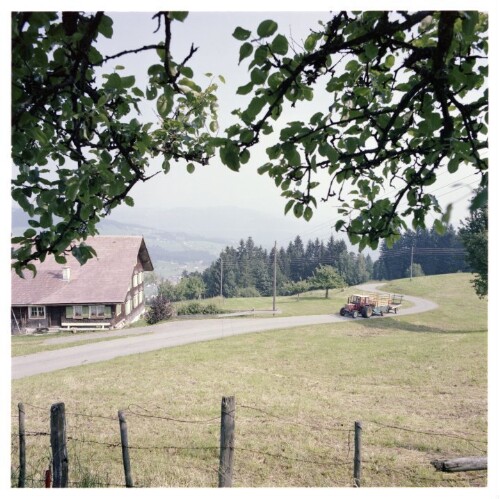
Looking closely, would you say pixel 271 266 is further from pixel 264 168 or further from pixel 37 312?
pixel 264 168

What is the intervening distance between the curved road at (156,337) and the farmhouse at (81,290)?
36.9 inches

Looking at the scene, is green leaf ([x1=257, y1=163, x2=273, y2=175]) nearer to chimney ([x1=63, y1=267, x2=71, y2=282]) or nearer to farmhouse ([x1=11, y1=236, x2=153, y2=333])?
farmhouse ([x1=11, y1=236, x2=153, y2=333])

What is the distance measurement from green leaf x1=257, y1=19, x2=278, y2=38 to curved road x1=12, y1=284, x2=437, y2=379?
543 centimetres

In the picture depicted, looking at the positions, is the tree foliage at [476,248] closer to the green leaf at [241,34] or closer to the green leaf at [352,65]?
the green leaf at [352,65]

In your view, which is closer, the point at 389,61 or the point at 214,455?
the point at 389,61

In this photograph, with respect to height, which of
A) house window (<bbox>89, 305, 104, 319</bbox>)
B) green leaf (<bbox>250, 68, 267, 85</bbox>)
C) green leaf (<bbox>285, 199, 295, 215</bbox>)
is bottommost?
house window (<bbox>89, 305, 104, 319</bbox>)

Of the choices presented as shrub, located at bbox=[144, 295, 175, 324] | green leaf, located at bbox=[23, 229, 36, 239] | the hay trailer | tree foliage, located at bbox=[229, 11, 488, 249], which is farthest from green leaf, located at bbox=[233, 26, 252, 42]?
shrub, located at bbox=[144, 295, 175, 324]

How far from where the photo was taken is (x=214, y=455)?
3.29 metres

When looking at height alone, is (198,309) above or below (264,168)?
below

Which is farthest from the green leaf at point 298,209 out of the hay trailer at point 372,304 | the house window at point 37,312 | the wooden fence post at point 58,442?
the hay trailer at point 372,304

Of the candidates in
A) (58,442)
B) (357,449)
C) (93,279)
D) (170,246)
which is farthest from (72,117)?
(170,246)

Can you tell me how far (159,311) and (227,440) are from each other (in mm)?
7356

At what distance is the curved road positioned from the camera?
6.09 m
